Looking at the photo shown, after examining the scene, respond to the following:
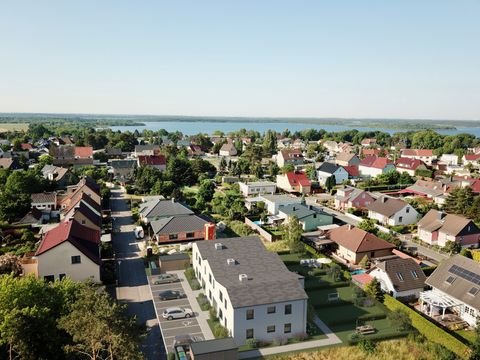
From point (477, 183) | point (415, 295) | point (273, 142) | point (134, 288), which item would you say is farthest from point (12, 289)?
point (273, 142)

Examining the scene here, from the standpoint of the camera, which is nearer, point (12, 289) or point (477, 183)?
point (12, 289)

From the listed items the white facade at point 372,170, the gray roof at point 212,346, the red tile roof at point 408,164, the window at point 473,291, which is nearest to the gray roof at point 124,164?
the white facade at point 372,170

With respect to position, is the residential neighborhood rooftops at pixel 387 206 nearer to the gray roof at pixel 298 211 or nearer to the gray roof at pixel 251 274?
the gray roof at pixel 298 211

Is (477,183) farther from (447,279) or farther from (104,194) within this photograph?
(104,194)

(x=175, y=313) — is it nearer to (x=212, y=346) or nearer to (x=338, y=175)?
(x=212, y=346)

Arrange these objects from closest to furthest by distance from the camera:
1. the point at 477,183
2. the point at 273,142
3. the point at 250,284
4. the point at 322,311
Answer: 1. the point at 250,284
2. the point at 322,311
3. the point at 477,183
4. the point at 273,142

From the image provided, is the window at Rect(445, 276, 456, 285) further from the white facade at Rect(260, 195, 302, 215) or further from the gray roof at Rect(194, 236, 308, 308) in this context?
the white facade at Rect(260, 195, 302, 215)
